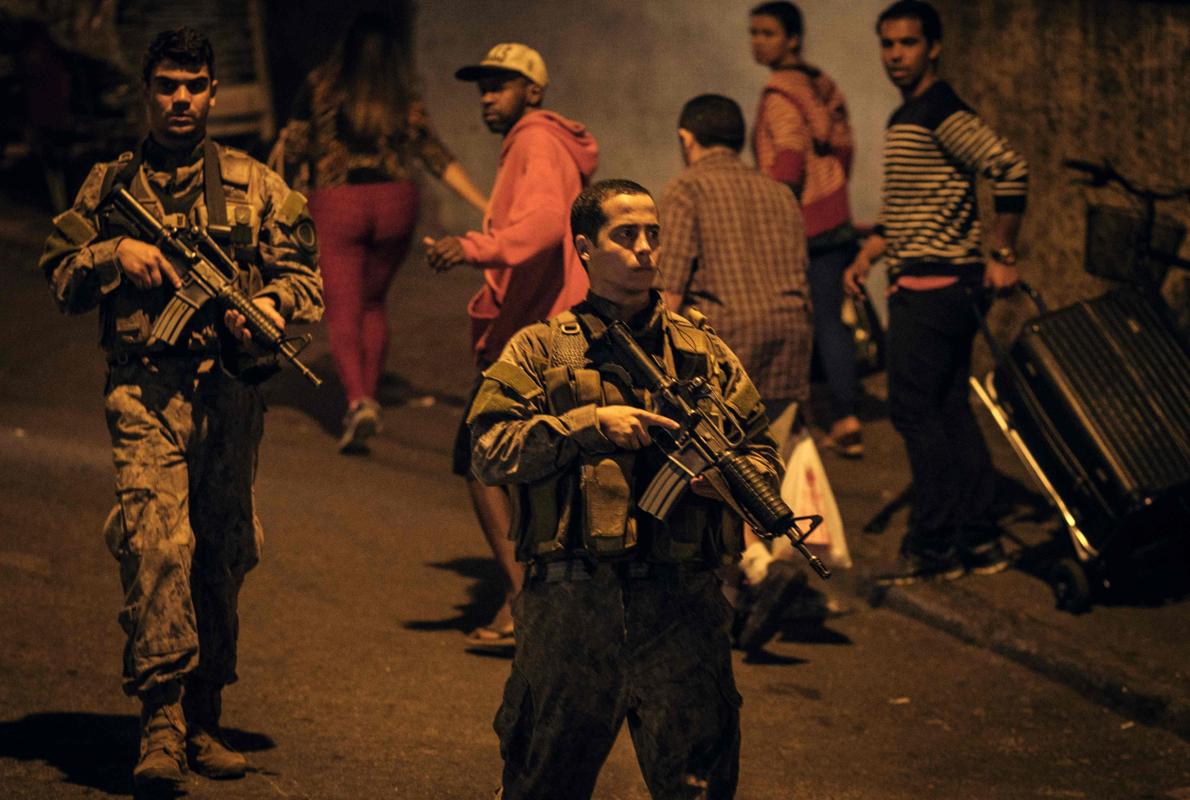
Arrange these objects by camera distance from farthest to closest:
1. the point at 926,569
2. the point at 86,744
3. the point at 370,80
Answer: the point at 370,80, the point at 926,569, the point at 86,744

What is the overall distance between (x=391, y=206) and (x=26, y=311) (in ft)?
11.7

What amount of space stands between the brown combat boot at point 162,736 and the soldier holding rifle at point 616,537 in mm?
1315

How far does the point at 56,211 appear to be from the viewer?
624 inches

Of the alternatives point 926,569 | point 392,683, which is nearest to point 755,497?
point 392,683

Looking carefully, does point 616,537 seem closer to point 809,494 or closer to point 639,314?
point 639,314

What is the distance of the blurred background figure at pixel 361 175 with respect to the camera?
395 inches

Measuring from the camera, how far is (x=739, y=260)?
7.62m

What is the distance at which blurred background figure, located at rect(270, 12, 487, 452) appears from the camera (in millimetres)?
10039

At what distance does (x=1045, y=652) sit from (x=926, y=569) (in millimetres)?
952

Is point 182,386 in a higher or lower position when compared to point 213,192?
lower

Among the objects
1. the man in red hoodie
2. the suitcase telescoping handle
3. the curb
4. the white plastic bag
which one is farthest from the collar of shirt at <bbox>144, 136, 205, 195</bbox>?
the curb

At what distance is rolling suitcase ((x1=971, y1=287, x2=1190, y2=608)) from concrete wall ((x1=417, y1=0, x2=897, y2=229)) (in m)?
4.56

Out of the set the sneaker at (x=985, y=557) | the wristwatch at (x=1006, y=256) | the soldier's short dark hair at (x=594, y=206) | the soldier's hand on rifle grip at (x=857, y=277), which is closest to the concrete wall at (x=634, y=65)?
the soldier's hand on rifle grip at (x=857, y=277)

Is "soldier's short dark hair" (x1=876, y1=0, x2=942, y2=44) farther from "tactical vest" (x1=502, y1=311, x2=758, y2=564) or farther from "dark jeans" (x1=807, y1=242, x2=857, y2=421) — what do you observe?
"tactical vest" (x1=502, y1=311, x2=758, y2=564)
